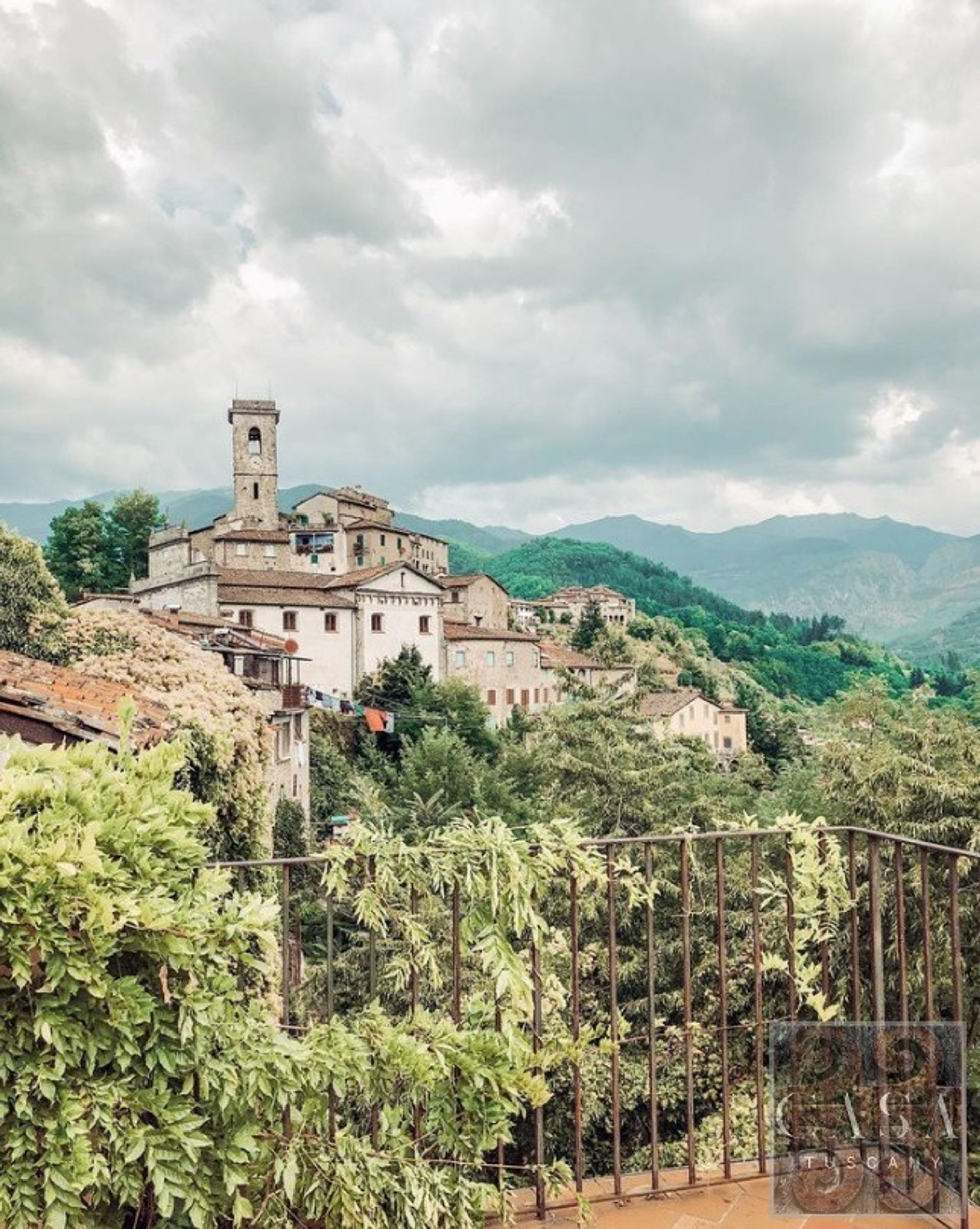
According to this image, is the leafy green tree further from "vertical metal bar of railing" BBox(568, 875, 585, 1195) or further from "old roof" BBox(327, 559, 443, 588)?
"vertical metal bar of railing" BBox(568, 875, 585, 1195)

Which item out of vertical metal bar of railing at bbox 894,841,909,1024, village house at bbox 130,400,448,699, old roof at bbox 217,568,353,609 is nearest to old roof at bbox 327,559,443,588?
village house at bbox 130,400,448,699

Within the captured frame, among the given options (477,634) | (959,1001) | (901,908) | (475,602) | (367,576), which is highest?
(367,576)

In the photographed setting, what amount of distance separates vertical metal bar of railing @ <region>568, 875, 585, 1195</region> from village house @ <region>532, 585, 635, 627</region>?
2847 inches

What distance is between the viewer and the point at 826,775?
15938 millimetres

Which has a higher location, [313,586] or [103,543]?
[103,543]

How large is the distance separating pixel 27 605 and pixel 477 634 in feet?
104

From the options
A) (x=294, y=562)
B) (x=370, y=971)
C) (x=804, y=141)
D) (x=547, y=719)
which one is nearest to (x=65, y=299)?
(x=294, y=562)

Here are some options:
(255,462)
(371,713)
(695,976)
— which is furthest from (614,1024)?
(255,462)

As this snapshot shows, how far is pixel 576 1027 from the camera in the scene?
8.38 feet

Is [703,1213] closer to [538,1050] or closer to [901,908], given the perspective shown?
[538,1050]

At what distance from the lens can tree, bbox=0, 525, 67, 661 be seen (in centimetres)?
1455

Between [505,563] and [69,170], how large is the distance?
11348 cm

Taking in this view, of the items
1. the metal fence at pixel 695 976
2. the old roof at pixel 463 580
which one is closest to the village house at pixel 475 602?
the old roof at pixel 463 580

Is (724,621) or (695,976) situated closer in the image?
(695,976)
